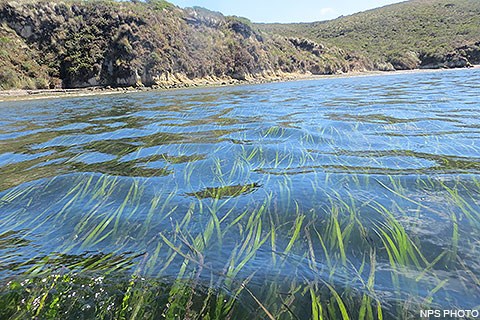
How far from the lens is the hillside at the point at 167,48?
43.6 metres

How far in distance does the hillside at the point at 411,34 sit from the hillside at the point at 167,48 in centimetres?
33

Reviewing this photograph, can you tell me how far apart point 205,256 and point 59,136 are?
23.0 ft

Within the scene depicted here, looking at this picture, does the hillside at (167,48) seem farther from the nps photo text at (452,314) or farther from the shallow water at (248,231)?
the nps photo text at (452,314)

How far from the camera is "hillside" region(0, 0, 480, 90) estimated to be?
4359cm

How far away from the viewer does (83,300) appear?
1.71 metres

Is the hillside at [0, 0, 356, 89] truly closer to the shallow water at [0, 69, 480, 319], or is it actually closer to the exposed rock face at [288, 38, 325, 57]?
the exposed rock face at [288, 38, 325, 57]

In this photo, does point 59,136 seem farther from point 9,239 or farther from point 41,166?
point 9,239

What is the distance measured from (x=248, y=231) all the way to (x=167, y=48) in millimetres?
51541

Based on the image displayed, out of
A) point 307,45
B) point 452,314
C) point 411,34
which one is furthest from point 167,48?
point 411,34

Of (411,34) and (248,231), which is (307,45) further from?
(248,231)

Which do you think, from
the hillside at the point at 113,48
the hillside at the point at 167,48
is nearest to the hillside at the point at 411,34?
the hillside at the point at 167,48

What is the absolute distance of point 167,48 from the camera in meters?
48.5

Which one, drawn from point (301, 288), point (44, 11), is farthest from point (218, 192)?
point (44, 11)

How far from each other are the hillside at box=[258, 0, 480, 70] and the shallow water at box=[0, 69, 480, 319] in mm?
79204
